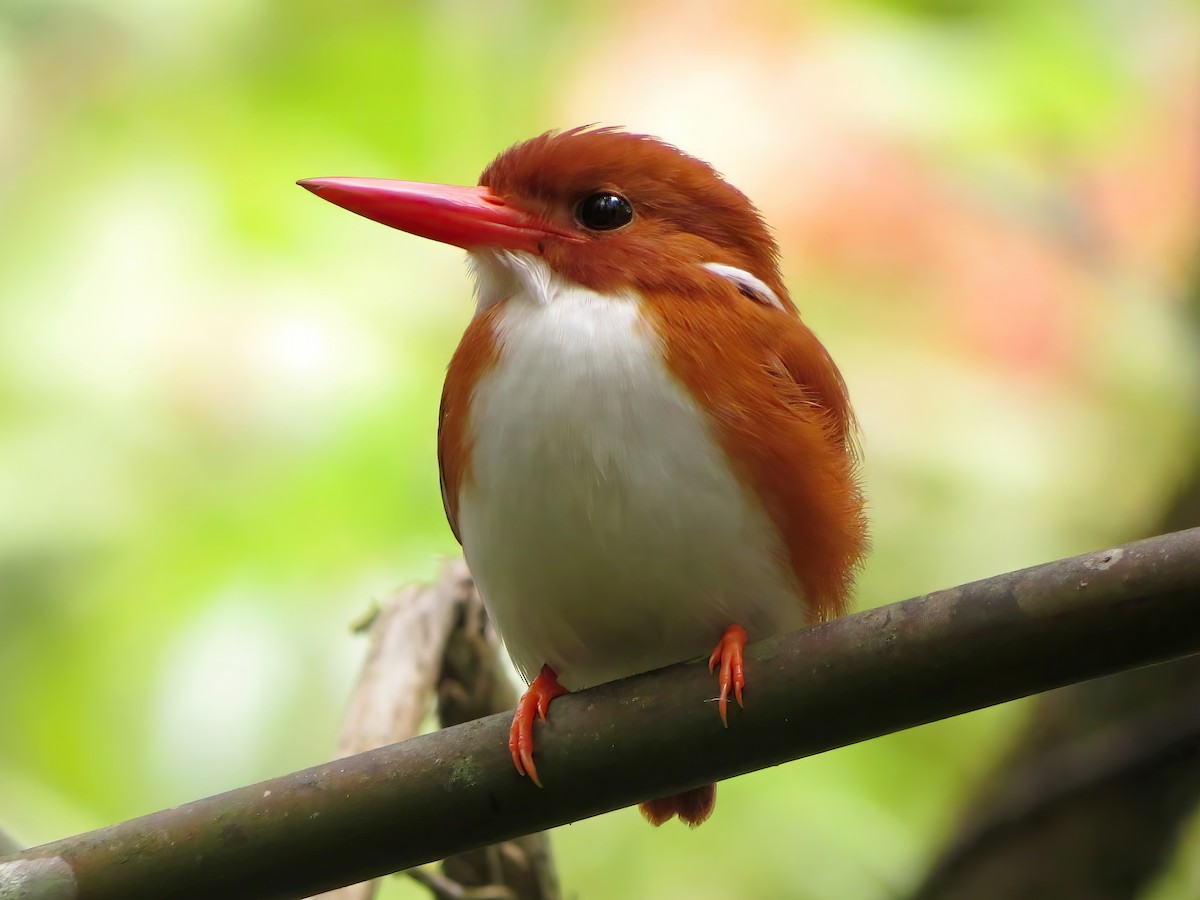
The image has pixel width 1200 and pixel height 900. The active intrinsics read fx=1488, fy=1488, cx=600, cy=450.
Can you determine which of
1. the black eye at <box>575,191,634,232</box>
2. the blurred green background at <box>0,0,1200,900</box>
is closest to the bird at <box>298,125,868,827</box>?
the black eye at <box>575,191,634,232</box>

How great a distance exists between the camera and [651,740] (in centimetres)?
133

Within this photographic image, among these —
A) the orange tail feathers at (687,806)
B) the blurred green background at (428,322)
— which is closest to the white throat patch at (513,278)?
the orange tail feathers at (687,806)

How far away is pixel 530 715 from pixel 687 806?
40 cm

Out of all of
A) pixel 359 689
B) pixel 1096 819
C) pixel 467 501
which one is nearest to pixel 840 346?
pixel 1096 819

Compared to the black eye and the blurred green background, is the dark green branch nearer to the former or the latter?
the black eye

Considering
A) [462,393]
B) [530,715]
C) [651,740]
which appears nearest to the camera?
[651,740]

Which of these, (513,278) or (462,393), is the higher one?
(513,278)

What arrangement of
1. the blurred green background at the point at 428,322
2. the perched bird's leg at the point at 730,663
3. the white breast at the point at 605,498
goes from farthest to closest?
the blurred green background at the point at 428,322 → the white breast at the point at 605,498 → the perched bird's leg at the point at 730,663

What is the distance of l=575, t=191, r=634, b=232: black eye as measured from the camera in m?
1.80

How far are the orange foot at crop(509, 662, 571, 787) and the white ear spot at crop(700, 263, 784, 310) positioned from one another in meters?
0.43

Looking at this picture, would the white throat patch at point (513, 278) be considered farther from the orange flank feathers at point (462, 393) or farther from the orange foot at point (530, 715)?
the orange foot at point (530, 715)

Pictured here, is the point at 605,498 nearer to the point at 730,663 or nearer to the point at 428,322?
the point at 730,663

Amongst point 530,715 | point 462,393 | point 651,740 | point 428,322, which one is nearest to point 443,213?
point 462,393

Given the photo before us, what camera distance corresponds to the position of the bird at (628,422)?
1.59 meters
